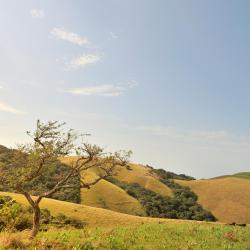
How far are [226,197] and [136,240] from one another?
11417cm

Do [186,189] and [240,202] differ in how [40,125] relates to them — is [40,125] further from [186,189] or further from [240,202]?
[186,189]

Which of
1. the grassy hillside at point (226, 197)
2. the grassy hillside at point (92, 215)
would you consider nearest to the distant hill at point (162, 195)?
the grassy hillside at point (226, 197)

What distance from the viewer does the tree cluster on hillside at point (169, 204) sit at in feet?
388

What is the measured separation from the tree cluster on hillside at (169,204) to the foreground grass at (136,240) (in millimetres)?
82192

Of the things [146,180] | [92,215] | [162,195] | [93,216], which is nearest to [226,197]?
[162,195]

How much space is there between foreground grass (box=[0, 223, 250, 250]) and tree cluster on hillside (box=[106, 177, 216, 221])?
82.2 m

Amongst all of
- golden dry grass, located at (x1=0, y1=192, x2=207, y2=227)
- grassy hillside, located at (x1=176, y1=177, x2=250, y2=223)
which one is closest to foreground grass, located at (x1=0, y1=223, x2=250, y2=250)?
golden dry grass, located at (x1=0, y1=192, x2=207, y2=227)

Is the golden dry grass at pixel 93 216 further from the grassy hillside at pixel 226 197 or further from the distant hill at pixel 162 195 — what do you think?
the grassy hillside at pixel 226 197

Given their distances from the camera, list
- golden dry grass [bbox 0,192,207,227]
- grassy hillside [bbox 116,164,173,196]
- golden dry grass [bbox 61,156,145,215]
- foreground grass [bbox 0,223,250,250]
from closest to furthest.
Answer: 1. foreground grass [bbox 0,223,250,250]
2. golden dry grass [bbox 0,192,207,227]
3. golden dry grass [bbox 61,156,145,215]
4. grassy hillside [bbox 116,164,173,196]

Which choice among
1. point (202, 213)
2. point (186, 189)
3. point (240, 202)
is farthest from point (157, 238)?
point (186, 189)

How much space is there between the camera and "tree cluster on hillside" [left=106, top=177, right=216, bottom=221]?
118250 millimetres

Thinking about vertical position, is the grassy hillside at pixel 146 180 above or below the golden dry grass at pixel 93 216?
above

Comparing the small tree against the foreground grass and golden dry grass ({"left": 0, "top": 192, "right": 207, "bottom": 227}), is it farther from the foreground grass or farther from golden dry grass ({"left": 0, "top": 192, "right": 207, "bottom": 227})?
golden dry grass ({"left": 0, "top": 192, "right": 207, "bottom": 227})

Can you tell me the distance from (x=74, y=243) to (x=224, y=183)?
131866mm
